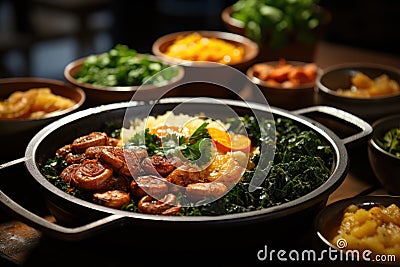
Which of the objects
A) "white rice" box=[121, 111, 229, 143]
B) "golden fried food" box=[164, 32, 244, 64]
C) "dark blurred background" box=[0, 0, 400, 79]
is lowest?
"dark blurred background" box=[0, 0, 400, 79]

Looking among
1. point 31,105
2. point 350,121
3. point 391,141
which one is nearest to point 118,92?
point 31,105

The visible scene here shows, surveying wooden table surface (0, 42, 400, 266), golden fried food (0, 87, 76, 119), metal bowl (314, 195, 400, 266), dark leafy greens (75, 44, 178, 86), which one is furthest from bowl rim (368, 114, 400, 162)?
golden fried food (0, 87, 76, 119)

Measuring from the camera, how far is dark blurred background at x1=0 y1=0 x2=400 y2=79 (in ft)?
18.4

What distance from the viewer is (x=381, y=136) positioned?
2773 millimetres

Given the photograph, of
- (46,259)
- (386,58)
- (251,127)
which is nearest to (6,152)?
(46,259)

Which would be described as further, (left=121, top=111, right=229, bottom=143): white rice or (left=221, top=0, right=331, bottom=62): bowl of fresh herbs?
(left=221, top=0, right=331, bottom=62): bowl of fresh herbs

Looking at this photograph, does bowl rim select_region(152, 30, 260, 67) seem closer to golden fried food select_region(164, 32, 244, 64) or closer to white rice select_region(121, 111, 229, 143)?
golden fried food select_region(164, 32, 244, 64)

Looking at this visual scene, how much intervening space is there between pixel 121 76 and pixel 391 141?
1.28 meters

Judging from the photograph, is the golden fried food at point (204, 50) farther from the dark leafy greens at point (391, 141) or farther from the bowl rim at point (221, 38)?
the dark leafy greens at point (391, 141)

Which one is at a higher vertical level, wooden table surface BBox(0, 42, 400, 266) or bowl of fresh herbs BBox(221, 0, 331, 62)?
bowl of fresh herbs BBox(221, 0, 331, 62)

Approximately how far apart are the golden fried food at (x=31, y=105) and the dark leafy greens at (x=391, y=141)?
1327 millimetres

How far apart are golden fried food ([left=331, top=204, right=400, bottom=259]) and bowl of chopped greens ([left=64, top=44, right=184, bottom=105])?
1132 mm

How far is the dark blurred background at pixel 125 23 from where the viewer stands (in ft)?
18.4

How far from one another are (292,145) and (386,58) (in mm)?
1999
